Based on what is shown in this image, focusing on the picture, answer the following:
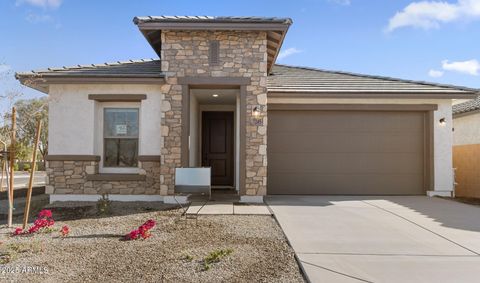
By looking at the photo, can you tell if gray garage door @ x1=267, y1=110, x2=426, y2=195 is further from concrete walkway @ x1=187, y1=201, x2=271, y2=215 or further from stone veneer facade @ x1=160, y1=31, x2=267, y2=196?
concrete walkway @ x1=187, y1=201, x2=271, y2=215

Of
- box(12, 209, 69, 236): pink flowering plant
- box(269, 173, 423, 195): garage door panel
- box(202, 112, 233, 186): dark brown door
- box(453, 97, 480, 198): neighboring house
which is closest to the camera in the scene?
box(12, 209, 69, 236): pink flowering plant

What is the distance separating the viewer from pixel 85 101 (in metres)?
9.05

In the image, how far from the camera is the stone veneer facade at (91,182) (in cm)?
894

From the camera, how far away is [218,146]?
1224cm

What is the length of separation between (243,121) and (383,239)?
175 inches

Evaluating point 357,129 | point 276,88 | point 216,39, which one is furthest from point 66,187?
point 357,129

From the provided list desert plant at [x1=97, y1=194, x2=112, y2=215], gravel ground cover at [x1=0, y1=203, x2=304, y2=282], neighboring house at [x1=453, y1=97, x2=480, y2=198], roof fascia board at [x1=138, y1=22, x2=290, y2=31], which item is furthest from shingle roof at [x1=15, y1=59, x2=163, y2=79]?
neighboring house at [x1=453, y1=97, x2=480, y2=198]

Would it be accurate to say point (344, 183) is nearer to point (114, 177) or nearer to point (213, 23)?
point (213, 23)

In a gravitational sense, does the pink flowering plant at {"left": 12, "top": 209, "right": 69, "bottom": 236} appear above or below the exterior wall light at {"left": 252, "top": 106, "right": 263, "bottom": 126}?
below

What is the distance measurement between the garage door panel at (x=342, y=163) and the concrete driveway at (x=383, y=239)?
154cm

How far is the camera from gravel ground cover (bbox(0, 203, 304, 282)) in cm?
399

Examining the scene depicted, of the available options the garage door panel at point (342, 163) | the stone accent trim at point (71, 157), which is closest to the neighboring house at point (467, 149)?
the garage door panel at point (342, 163)

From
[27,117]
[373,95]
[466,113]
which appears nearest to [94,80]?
[27,117]

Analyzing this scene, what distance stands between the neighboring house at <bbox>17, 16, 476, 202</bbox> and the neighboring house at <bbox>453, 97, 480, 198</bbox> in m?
1.95
